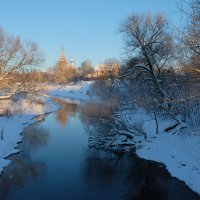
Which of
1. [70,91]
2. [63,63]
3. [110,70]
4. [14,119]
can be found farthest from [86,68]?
[14,119]

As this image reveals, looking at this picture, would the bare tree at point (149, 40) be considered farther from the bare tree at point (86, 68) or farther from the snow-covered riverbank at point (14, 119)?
the bare tree at point (86, 68)

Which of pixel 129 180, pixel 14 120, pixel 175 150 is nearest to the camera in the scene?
pixel 129 180

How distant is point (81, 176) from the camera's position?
15570 millimetres

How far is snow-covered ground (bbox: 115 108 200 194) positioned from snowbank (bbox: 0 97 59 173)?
7107 mm

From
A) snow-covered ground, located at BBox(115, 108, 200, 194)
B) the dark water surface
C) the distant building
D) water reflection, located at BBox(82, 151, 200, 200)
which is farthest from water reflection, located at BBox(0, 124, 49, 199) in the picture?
the distant building

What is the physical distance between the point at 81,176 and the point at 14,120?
16.5 meters

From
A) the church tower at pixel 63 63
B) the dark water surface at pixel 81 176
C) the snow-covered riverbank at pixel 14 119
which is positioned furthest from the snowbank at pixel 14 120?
the church tower at pixel 63 63

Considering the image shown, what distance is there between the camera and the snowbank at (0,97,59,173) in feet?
65.6

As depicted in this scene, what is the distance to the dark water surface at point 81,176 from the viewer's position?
13477mm

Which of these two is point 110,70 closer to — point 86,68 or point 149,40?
point 149,40

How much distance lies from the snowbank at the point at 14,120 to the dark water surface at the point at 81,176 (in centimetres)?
70

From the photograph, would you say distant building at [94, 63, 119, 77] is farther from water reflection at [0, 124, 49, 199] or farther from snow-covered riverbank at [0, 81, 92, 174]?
water reflection at [0, 124, 49, 199]

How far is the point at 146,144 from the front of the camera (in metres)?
20.5

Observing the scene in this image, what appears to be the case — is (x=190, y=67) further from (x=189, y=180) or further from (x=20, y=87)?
(x=20, y=87)
